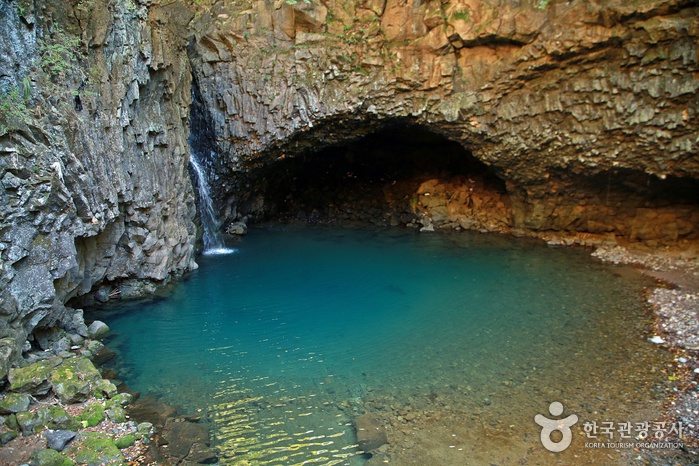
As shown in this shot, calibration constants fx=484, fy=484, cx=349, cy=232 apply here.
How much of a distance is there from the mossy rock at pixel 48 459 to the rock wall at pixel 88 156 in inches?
64.9

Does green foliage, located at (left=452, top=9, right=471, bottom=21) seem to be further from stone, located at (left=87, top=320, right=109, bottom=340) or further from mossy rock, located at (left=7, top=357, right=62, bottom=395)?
mossy rock, located at (left=7, top=357, right=62, bottom=395)

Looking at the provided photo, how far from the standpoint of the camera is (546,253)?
51.5ft

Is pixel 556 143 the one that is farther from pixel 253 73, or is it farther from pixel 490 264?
pixel 253 73

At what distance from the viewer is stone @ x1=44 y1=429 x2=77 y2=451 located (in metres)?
5.90

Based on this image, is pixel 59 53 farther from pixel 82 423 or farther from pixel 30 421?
pixel 82 423

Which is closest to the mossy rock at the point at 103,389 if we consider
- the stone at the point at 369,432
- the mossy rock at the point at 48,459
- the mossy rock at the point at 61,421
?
the mossy rock at the point at 61,421

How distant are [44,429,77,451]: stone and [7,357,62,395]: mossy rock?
90cm

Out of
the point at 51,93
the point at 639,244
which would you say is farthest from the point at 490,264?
the point at 51,93

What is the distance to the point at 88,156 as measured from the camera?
948 cm

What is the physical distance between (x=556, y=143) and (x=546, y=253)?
3.54 metres

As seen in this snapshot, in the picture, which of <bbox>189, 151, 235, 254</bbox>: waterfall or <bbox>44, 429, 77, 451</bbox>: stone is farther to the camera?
<bbox>189, 151, 235, 254</bbox>: waterfall

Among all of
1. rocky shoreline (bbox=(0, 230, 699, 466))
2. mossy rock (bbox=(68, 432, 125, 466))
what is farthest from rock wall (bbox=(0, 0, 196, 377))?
mossy rock (bbox=(68, 432, 125, 466))

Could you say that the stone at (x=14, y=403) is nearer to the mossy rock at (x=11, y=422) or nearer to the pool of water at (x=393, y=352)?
the mossy rock at (x=11, y=422)

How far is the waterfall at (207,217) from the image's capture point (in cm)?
1639
